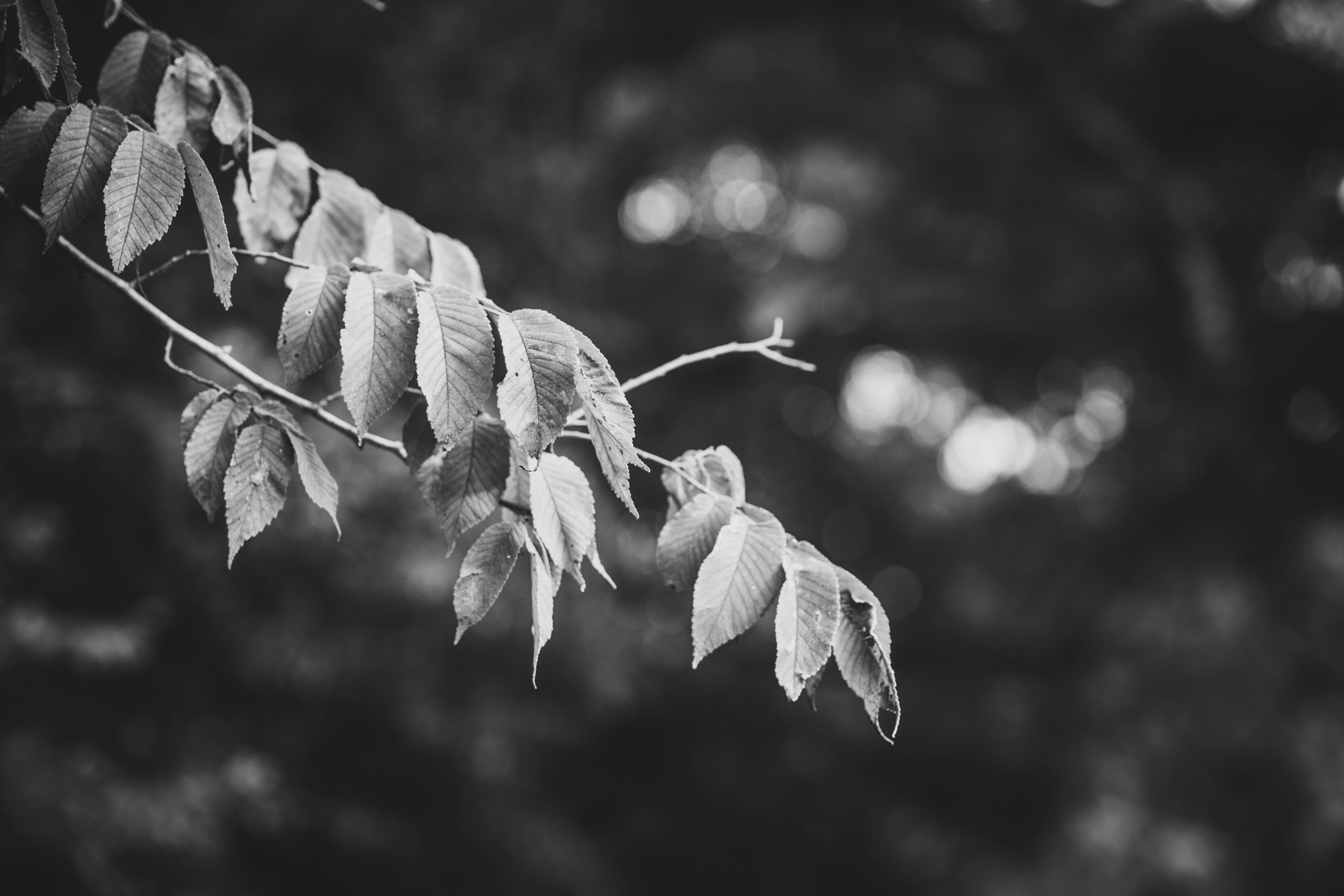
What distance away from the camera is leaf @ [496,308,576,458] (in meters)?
0.77

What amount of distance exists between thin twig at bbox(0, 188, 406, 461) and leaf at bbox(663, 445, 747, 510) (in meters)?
0.31

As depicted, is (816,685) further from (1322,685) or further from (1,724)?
(1322,685)

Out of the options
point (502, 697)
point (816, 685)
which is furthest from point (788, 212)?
point (816, 685)

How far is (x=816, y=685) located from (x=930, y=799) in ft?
20.6

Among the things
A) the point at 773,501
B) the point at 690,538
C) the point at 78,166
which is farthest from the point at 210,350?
the point at 773,501

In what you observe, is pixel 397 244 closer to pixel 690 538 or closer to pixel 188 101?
pixel 188 101

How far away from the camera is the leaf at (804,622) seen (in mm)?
817

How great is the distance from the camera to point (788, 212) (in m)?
8.86

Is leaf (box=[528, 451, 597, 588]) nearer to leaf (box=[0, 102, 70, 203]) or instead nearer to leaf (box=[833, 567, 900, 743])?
leaf (box=[833, 567, 900, 743])

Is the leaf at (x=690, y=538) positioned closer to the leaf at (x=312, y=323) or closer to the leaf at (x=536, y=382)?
the leaf at (x=536, y=382)

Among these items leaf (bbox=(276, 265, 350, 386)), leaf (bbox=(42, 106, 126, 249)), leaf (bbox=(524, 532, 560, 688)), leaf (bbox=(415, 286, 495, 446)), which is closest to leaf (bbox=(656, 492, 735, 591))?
leaf (bbox=(524, 532, 560, 688))

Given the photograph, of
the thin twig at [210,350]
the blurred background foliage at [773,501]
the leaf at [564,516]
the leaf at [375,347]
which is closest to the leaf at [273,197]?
the thin twig at [210,350]

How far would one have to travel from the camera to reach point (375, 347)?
0.78 meters

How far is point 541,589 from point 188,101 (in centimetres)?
83
